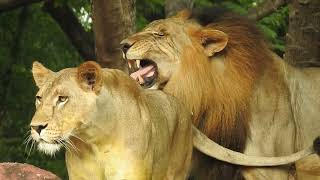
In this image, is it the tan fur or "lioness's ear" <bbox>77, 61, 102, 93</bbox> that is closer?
the tan fur

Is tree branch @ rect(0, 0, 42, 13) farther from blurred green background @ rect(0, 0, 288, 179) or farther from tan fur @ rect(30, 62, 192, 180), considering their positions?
tan fur @ rect(30, 62, 192, 180)

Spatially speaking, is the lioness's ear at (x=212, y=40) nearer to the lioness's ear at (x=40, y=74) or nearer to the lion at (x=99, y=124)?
the lion at (x=99, y=124)

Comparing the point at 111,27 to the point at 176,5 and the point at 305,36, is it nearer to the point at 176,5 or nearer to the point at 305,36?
the point at 176,5

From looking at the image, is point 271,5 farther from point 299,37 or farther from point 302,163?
point 302,163

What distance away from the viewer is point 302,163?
312 inches

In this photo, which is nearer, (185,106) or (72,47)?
(185,106)

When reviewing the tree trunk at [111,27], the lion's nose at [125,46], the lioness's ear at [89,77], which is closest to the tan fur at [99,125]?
the lioness's ear at [89,77]

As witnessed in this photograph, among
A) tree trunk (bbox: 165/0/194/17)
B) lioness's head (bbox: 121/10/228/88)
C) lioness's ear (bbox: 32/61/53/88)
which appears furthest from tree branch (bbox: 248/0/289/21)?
lioness's ear (bbox: 32/61/53/88)

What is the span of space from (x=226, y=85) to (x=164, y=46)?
22.7 inches

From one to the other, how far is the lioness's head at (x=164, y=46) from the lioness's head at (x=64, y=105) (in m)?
1.61

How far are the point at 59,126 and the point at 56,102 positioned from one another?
5.5 inches

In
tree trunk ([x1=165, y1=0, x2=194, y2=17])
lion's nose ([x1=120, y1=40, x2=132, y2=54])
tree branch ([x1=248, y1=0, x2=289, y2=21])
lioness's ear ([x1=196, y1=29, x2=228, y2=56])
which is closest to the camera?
lion's nose ([x1=120, y1=40, x2=132, y2=54])

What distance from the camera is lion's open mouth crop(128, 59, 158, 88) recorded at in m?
7.60

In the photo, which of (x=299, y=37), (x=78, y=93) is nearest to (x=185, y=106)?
(x=78, y=93)
